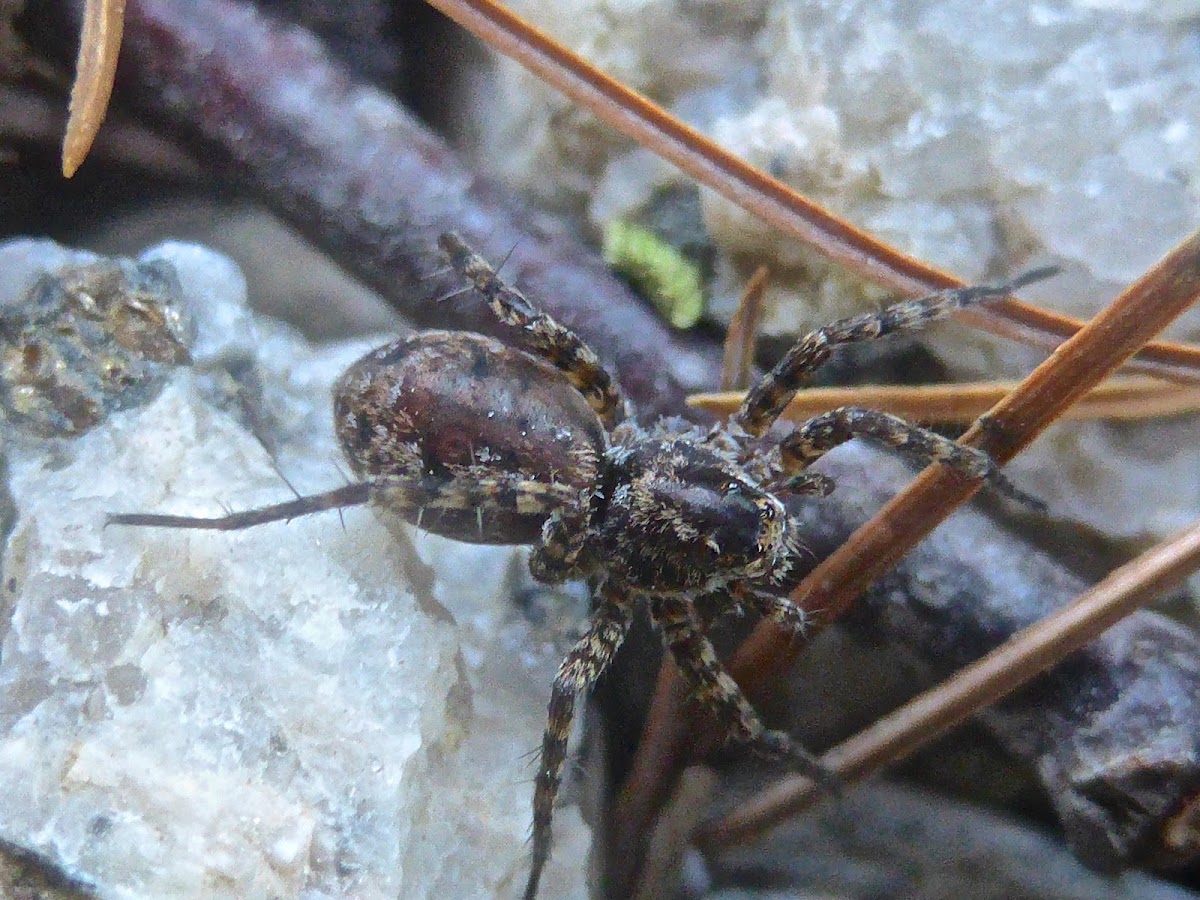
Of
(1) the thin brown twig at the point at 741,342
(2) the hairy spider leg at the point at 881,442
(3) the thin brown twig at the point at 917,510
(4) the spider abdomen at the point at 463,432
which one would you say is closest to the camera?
(3) the thin brown twig at the point at 917,510

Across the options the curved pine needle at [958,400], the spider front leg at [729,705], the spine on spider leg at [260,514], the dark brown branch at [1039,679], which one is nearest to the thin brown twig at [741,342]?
the curved pine needle at [958,400]

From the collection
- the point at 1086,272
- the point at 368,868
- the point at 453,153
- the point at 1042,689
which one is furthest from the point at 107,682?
the point at 1086,272

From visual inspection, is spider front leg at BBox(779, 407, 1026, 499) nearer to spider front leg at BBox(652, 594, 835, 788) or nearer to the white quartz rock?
spider front leg at BBox(652, 594, 835, 788)

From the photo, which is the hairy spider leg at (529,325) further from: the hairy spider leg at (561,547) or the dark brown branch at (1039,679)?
the dark brown branch at (1039,679)

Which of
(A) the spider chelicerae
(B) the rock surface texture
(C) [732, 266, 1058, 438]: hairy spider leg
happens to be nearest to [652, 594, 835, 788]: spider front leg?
(A) the spider chelicerae

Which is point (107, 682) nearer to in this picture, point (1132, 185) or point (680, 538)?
point (680, 538)
